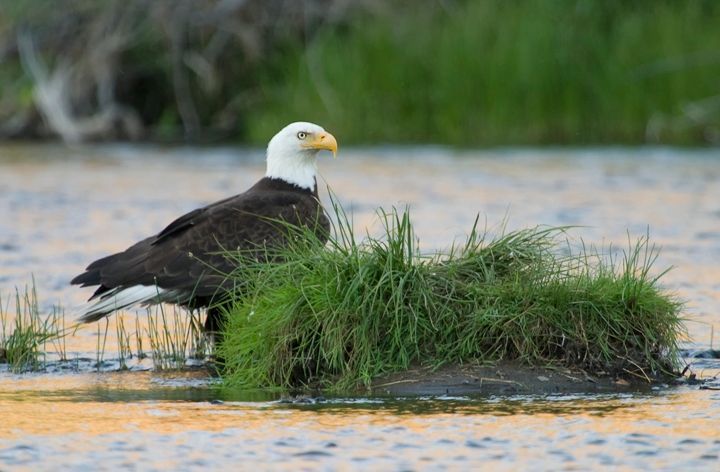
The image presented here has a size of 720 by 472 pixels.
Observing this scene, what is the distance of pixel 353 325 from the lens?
7844 mm

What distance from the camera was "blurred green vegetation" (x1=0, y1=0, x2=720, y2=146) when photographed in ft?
77.3

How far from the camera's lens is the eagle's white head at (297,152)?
32.7 ft

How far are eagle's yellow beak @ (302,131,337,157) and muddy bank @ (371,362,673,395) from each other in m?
2.44

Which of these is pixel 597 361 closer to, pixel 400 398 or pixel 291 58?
pixel 400 398

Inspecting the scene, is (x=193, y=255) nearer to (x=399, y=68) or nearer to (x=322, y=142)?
(x=322, y=142)

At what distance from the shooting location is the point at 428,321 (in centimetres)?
794

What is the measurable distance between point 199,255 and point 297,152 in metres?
1.09

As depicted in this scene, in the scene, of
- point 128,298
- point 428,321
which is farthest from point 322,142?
point 428,321

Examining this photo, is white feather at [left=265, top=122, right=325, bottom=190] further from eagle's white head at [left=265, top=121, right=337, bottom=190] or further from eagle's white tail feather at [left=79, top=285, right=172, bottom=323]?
eagle's white tail feather at [left=79, top=285, right=172, bottom=323]

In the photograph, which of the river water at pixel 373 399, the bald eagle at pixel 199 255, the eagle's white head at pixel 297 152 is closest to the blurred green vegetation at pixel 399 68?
the river water at pixel 373 399

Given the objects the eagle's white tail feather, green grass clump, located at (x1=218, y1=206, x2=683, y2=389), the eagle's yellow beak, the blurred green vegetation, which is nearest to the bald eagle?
the eagle's white tail feather

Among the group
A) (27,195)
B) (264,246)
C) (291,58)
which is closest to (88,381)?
(264,246)

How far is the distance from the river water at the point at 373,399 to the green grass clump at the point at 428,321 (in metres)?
0.26

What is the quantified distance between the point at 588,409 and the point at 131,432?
2.07m
